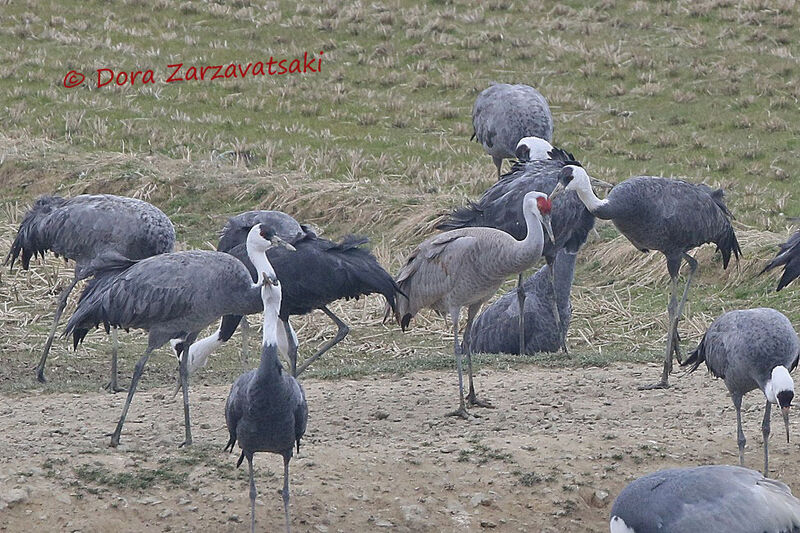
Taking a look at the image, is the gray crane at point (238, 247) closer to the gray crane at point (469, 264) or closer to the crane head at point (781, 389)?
the gray crane at point (469, 264)

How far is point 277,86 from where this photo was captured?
1909 cm

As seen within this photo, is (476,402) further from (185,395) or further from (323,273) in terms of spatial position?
(185,395)

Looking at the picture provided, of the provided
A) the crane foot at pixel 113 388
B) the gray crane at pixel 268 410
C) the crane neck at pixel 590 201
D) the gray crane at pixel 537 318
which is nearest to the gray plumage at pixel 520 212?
the gray crane at pixel 537 318

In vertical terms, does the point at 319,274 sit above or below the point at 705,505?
above

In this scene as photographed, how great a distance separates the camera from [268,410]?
6219 mm

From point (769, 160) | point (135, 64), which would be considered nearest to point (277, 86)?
point (135, 64)

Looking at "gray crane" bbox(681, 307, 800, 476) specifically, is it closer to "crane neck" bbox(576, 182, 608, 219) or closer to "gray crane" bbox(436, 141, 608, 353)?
"crane neck" bbox(576, 182, 608, 219)

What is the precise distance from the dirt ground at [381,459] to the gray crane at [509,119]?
4.81 metres

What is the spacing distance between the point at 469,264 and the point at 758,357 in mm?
1875

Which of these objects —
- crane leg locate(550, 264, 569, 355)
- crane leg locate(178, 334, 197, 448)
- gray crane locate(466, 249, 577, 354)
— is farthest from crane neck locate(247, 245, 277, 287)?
gray crane locate(466, 249, 577, 354)

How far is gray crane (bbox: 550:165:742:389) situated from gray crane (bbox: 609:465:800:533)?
269 cm

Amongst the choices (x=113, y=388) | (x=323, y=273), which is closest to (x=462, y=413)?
(x=323, y=273)

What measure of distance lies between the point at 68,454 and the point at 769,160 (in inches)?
426

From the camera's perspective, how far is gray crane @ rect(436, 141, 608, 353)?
924cm
